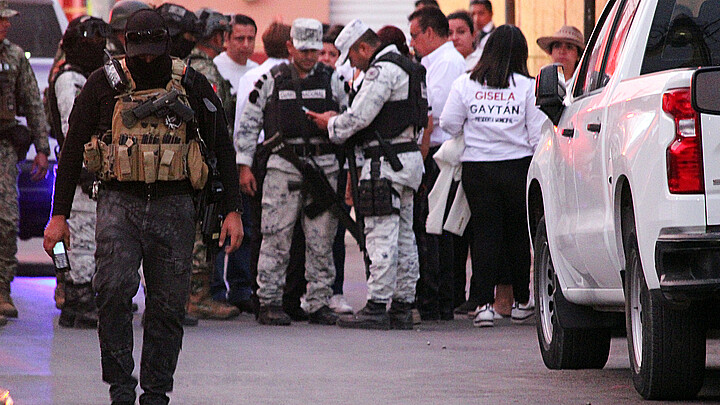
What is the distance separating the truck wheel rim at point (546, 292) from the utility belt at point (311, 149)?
8.38 feet

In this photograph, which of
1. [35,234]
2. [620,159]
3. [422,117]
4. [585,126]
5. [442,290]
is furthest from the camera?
[35,234]

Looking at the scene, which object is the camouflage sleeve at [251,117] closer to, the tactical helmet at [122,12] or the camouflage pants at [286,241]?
the camouflage pants at [286,241]

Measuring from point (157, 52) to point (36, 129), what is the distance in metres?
4.48

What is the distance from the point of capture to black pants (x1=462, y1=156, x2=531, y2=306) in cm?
1033

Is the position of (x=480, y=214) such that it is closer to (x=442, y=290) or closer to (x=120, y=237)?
(x=442, y=290)

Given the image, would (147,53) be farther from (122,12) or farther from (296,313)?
(296,313)

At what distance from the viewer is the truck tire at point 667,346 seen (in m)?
5.99

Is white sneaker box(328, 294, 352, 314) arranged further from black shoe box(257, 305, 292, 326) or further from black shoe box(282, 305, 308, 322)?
black shoe box(257, 305, 292, 326)

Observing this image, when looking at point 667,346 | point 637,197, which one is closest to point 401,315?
point 667,346

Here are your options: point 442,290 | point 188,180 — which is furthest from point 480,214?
point 188,180

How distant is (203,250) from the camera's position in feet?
34.6

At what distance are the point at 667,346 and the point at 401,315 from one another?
4.33 metres

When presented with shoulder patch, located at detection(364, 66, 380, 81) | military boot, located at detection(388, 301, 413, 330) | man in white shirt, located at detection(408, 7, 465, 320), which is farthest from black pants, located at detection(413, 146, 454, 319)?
shoulder patch, located at detection(364, 66, 380, 81)

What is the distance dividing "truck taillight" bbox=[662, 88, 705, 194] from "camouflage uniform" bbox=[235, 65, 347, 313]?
481 centimetres
